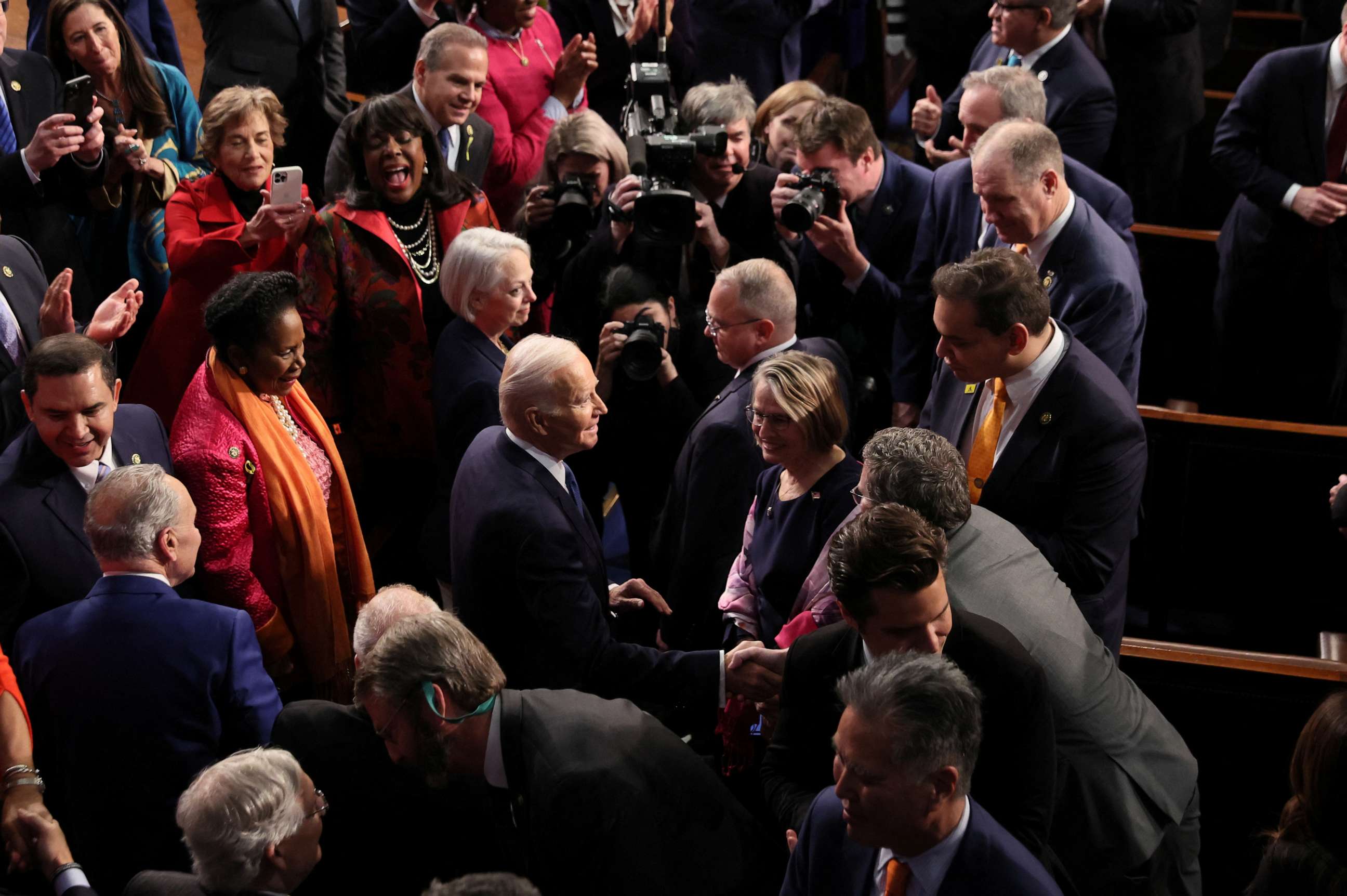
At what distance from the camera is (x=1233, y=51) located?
643 centimetres

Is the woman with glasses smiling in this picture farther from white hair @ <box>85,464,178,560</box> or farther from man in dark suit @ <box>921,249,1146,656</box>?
white hair @ <box>85,464,178,560</box>

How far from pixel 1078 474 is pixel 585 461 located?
1.53 m

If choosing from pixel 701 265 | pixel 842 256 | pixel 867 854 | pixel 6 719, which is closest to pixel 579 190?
pixel 701 265

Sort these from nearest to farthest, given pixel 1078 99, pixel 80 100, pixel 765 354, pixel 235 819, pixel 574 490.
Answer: pixel 235 819 → pixel 574 490 → pixel 765 354 → pixel 80 100 → pixel 1078 99

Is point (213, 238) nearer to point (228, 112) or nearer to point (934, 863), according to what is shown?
point (228, 112)

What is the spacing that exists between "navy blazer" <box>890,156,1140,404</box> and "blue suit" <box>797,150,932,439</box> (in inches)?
2.5

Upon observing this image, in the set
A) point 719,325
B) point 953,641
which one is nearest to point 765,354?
point 719,325

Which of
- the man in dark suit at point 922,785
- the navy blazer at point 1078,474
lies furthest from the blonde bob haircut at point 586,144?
the man in dark suit at point 922,785

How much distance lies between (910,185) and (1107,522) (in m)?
1.54

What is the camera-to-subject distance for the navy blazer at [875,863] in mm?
1877

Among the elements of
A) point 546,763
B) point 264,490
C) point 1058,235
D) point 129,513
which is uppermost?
point 1058,235

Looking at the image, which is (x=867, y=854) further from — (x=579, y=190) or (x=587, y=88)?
(x=587, y=88)

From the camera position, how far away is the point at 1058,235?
3.40 m

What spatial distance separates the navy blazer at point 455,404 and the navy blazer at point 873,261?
1080 millimetres
